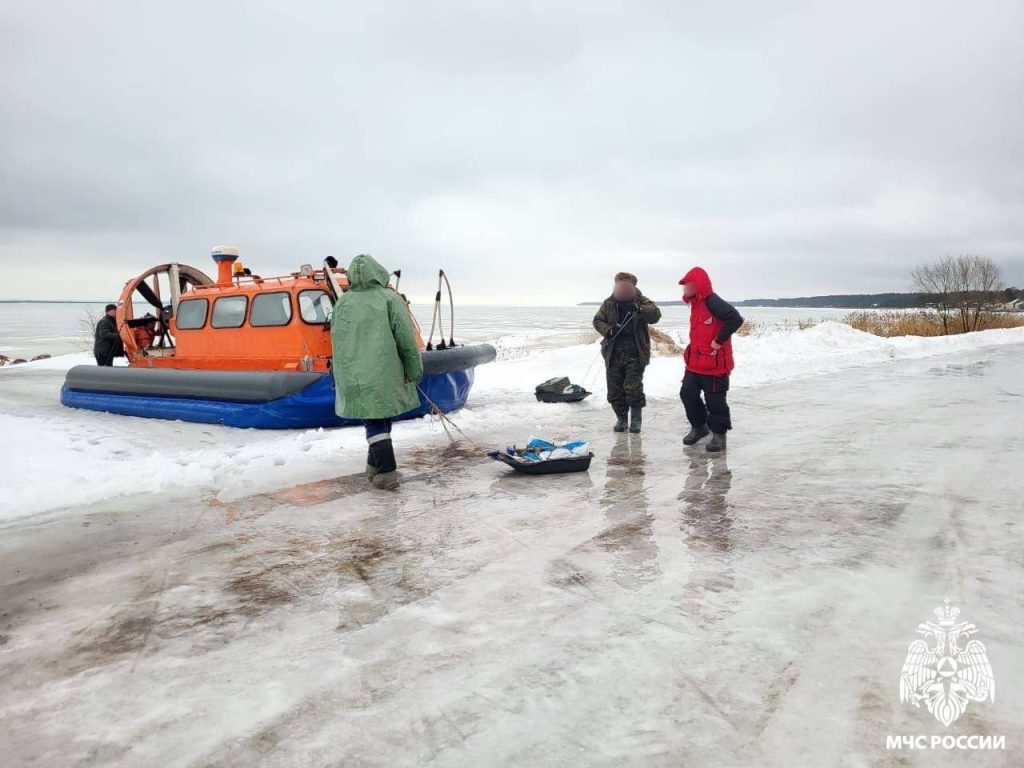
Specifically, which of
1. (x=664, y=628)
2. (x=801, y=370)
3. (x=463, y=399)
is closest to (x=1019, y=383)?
(x=801, y=370)

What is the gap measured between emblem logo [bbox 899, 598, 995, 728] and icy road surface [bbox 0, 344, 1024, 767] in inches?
1.9

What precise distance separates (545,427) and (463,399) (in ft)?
5.13

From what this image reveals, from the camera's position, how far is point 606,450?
638cm

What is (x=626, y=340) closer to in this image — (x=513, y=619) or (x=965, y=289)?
(x=513, y=619)

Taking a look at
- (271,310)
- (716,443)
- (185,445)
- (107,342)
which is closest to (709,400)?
(716,443)

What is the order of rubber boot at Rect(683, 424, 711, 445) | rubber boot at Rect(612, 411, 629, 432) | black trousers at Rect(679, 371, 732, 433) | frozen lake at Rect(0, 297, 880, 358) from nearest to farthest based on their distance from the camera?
black trousers at Rect(679, 371, 732, 433), rubber boot at Rect(683, 424, 711, 445), rubber boot at Rect(612, 411, 629, 432), frozen lake at Rect(0, 297, 880, 358)

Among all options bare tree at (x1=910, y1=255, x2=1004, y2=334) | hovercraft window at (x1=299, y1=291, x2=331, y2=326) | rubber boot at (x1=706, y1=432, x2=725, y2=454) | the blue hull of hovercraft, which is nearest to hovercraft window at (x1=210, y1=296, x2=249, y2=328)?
hovercraft window at (x1=299, y1=291, x2=331, y2=326)

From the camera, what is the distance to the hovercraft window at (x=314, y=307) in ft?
26.6

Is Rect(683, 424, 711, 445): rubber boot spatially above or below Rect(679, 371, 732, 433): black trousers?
below

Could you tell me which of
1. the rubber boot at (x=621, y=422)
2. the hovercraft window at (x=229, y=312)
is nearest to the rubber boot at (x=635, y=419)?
the rubber boot at (x=621, y=422)

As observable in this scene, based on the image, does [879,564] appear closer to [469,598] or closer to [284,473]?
[469,598]

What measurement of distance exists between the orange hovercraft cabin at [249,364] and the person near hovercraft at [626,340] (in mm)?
2099

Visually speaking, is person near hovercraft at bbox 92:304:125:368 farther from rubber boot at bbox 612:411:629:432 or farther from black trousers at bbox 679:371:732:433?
black trousers at bbox 679:371:732:433

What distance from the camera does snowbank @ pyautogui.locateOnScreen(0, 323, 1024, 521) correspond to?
4.92m
